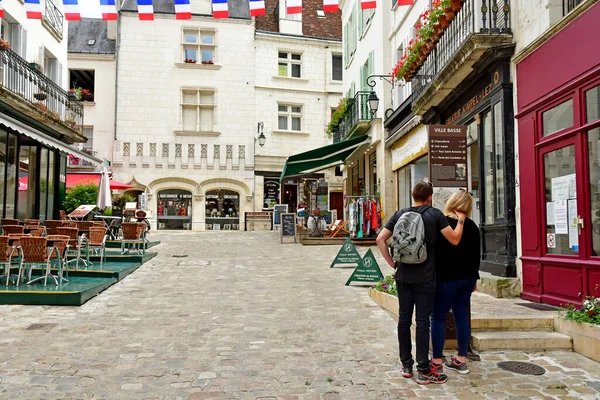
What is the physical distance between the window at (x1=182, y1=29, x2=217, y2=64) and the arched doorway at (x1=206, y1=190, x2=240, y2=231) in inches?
274

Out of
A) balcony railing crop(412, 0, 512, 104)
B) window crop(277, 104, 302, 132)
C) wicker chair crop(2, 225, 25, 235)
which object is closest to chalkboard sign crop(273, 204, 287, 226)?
window crop(277, 104, 302, 132)

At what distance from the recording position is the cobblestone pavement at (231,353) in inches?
159

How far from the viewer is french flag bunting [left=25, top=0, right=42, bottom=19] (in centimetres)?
1376

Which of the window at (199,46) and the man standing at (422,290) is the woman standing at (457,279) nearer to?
the man standing at (422,290)

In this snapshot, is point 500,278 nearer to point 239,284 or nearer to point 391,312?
point 391,312

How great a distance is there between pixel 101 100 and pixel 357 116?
51.9 feet

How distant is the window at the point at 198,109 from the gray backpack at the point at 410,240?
24.6m

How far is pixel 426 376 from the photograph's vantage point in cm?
424

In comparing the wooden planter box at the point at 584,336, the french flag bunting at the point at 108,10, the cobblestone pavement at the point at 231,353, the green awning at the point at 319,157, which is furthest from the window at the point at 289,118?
the wooden planter box at the point at 584,336

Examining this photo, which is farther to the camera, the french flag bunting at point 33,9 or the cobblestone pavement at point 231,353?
the french flag bunting at point 33,9

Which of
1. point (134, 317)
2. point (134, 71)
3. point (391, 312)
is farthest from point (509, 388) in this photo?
point (134, 71)

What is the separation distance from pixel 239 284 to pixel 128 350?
13.8 ft

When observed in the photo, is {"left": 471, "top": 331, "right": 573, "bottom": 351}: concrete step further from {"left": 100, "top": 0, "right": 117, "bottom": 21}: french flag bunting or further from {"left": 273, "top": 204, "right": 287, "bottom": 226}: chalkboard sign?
{"left": 273, "top": 204, "right": 287, "bottom": 226}: chalkboard sign

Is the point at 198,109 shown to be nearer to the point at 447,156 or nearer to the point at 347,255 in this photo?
the point at 347,255
